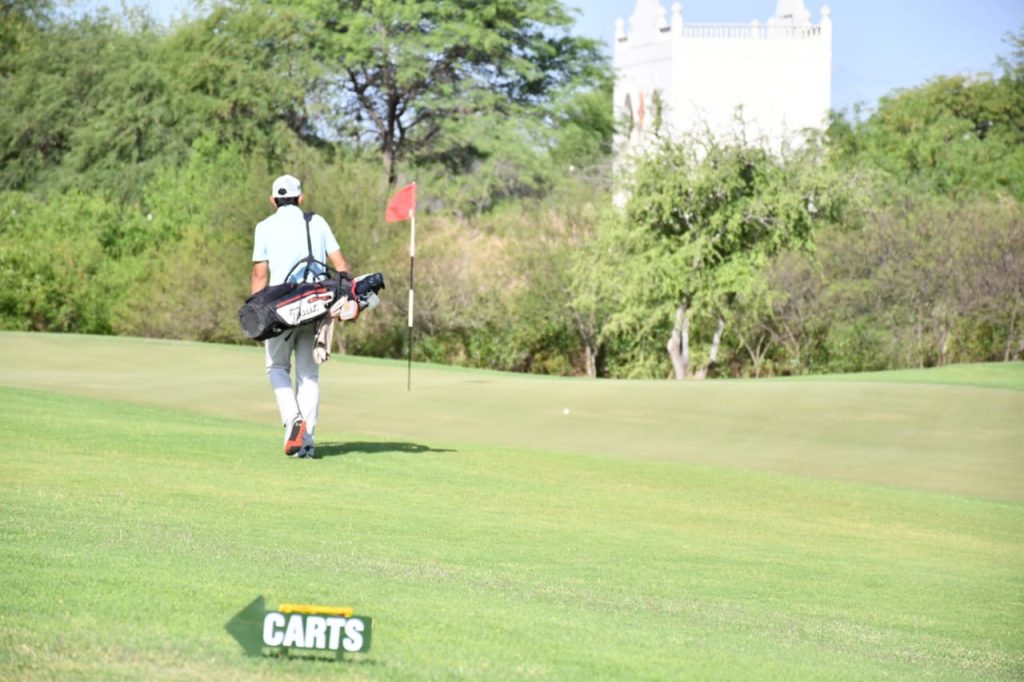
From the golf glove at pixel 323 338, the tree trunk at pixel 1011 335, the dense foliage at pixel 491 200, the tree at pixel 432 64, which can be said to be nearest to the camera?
the golf glove at pixel 323 338

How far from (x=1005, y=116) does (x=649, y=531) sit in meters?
79.5

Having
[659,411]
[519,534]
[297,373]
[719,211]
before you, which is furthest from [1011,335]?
[519,534]

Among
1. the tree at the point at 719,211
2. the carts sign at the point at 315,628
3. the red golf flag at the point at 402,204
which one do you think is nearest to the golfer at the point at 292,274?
the carts sign at the point at 315,628

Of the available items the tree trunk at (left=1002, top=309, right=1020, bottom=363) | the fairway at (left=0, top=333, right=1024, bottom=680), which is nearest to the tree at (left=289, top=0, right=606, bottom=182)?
the tree trunk at (left=1002, top=309, right=1020, bottom=363)

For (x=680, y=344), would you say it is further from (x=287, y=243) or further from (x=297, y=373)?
(x=287, y=243)

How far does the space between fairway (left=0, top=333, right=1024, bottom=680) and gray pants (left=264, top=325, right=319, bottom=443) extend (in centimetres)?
44

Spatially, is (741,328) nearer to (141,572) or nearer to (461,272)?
(461,272)

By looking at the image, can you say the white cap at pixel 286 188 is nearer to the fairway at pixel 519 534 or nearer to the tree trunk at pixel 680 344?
the fairway at pixel 519 534

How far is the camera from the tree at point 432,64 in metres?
76.1

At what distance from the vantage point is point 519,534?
10.4 meters

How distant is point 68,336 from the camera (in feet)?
107

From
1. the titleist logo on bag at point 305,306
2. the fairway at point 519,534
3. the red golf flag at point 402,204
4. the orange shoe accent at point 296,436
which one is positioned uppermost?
the red golf flag at point 402,204

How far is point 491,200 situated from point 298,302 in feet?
210

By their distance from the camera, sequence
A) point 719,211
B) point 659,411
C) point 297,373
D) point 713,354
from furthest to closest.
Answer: point 713,354
point 719,211
point 659,411
point 297,373
